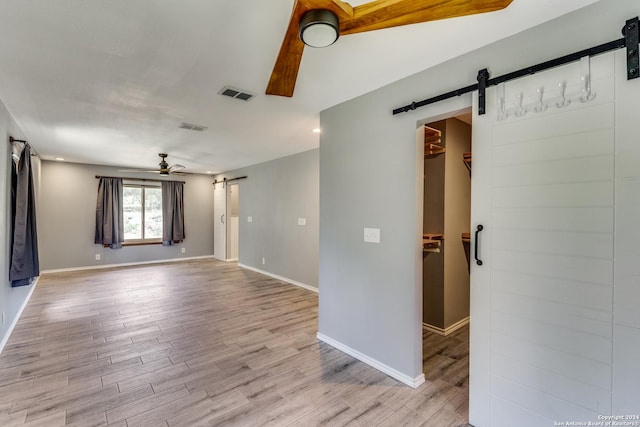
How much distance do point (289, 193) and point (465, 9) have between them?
4.52m

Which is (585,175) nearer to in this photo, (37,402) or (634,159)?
(634,159)

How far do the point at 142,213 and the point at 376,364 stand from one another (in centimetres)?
728

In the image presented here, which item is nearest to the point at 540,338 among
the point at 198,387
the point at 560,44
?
the point at 560,44

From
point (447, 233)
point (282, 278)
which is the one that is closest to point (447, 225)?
point (447, 233)

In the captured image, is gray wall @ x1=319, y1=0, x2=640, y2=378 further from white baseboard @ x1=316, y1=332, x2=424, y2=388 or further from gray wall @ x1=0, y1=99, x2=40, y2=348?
gray wall @ x1=0, y1=99, x2=40, y2=348

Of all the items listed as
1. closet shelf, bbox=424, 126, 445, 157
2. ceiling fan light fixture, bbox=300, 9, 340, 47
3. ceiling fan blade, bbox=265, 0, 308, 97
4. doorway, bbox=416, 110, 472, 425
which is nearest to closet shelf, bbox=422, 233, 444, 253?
doorway, bbox=416, 110, 472, 425

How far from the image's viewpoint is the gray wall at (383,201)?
6.36 ft

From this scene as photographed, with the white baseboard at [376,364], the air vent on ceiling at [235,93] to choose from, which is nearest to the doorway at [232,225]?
the air vent on ceiling at [235,93]

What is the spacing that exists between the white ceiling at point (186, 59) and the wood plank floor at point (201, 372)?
244 centimetres

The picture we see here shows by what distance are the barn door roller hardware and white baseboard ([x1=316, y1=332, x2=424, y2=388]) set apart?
6.72 ft

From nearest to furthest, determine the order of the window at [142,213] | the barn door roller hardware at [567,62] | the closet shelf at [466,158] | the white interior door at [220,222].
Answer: the barn door roller hardware at [567,62] → the closet shelf at [466,158] → the window at [142,213] → the white interior door at [220,222]

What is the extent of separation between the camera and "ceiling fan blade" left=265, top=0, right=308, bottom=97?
1.17 m

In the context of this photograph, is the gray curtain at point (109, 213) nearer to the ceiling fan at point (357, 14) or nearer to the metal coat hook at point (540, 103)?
the ceiling fan at point (357, 14)

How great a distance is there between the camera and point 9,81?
7.82ft
